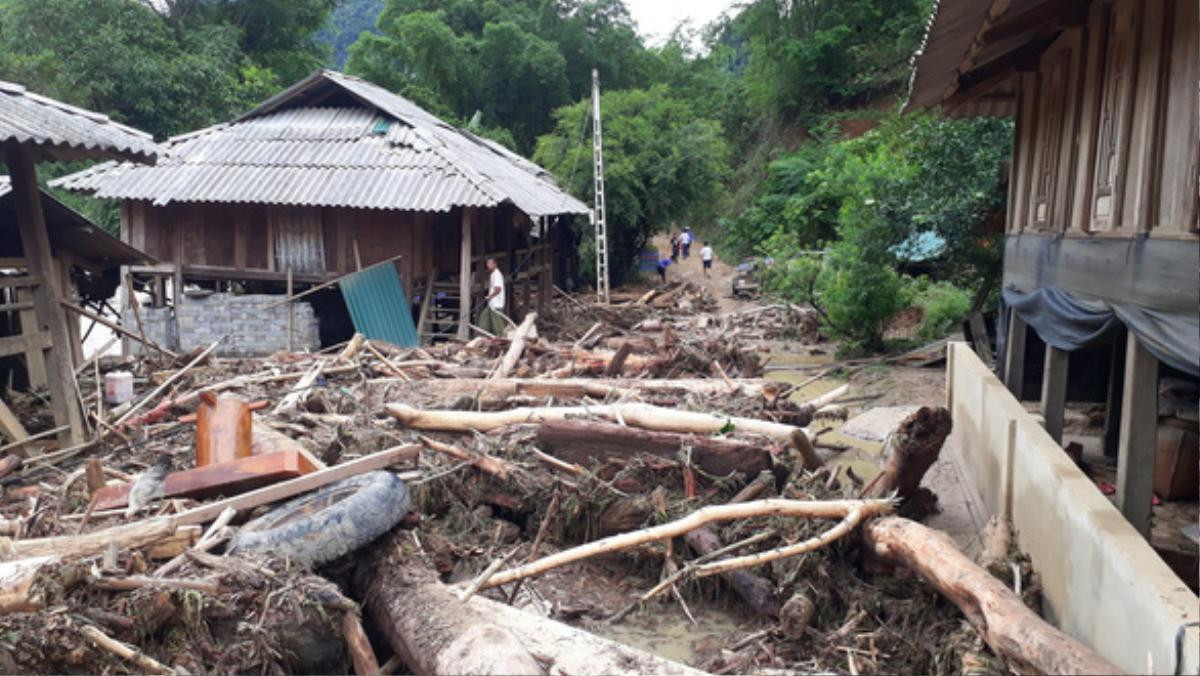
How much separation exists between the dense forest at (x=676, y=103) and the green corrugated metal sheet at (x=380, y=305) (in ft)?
27.1

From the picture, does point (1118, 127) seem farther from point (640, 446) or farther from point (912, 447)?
point (640, 446)

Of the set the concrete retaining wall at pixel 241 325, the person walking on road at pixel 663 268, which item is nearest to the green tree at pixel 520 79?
the person walking on road at pixel 663 268

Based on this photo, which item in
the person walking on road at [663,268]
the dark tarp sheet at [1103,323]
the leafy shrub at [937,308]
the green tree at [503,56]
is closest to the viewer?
the dark tarp sheet at [1103,323]

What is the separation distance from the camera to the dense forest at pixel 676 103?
1583cm

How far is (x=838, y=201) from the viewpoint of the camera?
27.9 metres

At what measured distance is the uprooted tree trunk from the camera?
4.00 metres

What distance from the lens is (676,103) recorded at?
3039cm

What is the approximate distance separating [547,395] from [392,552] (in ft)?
14.1

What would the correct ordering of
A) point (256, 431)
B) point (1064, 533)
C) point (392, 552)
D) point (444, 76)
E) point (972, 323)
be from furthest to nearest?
point (444, 76) → point (972, 323) → point (256, 431) → point (392, 552) → point (1064, 533)

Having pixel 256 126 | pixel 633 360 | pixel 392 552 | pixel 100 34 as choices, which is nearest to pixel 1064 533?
pixel 392 552

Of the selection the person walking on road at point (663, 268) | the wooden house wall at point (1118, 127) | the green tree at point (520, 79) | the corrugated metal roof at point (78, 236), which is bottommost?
the person walking on road at point (663, 268)

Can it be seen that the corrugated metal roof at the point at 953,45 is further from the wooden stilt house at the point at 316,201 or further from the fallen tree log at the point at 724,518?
the wooden stilt house at the point at 316,201

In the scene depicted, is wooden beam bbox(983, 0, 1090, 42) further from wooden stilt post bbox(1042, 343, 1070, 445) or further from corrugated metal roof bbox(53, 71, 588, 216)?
corrugated metal roof bbox(53, 71, 588, 216)

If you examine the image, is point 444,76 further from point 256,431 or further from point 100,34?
point 256,431
